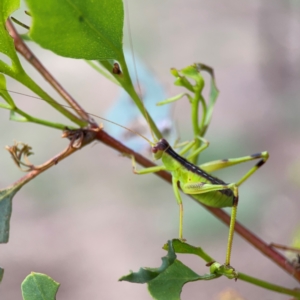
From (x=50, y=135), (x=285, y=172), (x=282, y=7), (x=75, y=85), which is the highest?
(x=282, y=7)

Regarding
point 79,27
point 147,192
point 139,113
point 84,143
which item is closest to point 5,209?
point 84,143

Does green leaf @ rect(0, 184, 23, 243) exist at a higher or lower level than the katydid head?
lower

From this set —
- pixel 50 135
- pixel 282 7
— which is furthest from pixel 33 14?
pixel 282 7

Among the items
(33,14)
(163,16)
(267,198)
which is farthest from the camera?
(163,16)

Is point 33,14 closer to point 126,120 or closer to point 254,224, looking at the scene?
point 126,120

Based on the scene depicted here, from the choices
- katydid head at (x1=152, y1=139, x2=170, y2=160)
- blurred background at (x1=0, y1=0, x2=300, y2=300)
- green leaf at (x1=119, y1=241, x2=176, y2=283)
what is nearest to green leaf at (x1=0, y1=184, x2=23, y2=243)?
green leaf at (x1=119, y1=241, x2=176, y2=283)

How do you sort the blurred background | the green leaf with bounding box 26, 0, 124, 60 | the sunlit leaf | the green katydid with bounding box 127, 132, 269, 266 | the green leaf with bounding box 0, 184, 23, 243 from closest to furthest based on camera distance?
the green leaf with bounding box 26, 0, 124, 60 → the green leaf with bounding box 0, 184, 23, 243 → the green katydid with bounding box 127, 132, 269, 266 → the sunlit leaf → the blurred background

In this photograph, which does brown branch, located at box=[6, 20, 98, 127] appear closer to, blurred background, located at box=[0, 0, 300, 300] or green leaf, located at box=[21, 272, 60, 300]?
green leaf, located at box=[21, 272, 60, 300]

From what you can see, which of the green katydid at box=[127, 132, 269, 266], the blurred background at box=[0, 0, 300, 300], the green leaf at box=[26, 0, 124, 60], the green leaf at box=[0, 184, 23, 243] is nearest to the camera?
the green leaf at box=[26, 0, 124, 60]
